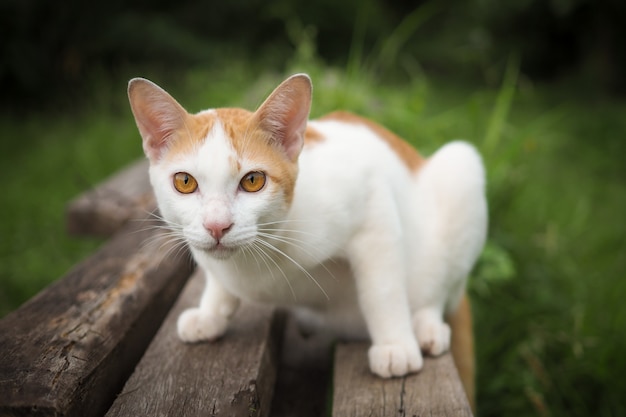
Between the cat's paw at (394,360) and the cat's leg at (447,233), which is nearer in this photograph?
the cat's paw at (394,360)

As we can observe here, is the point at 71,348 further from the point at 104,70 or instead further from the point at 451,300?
the point at 104,70

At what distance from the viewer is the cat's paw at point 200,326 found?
1.59 m

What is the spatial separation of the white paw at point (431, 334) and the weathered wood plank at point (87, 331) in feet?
2.50

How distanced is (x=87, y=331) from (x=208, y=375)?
0.31 metres

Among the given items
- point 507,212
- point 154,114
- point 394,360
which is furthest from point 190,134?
point 507,212

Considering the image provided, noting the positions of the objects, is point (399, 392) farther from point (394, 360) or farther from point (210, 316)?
point (210, 316)

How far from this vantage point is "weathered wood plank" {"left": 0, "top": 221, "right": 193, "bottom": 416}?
1208mm

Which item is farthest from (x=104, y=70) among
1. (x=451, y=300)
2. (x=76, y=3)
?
(x=451, y=300)

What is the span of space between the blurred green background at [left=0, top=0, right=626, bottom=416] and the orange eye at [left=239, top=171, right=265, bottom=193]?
3.73 ft

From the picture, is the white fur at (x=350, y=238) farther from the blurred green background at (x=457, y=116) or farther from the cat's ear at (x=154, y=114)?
the blurred green background at (x=457, y=116)

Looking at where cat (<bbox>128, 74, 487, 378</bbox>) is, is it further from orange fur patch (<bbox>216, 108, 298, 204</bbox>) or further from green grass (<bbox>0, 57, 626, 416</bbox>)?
green grass (<bbox>0, 57, 626, 416</bbox>)

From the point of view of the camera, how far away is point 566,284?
276 cm

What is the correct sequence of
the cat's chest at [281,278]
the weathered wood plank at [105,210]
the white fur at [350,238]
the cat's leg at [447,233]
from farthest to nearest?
the weathered wood plank at [105,210]
the cat's leg at [447,233]
the cat's chest at [281,278]
the white fur at [350,238]

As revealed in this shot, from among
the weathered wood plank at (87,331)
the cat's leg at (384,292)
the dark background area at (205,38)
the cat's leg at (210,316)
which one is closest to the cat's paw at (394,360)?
the cat's leg at (384,292)
